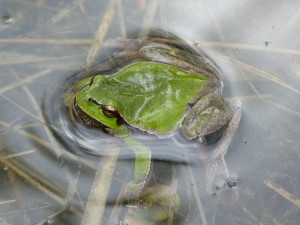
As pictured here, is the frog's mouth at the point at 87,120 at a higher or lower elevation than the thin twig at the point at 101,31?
lower

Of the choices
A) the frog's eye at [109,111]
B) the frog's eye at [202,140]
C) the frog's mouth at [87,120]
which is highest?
the frog's eye at [109,111]

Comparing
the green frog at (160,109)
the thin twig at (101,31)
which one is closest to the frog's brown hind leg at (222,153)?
the green frog at (160,109)

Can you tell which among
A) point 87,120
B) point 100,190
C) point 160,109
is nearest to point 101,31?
point 87,120

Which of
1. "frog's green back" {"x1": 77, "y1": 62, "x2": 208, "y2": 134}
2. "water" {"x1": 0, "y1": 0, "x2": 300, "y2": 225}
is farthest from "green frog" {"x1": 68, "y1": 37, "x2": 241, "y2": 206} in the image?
"water" {"x1": 0, "y1": 0, "x2": 300, "y2": 225}

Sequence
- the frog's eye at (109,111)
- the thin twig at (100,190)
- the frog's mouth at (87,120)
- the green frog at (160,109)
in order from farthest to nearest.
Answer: the frog's mouth at (87,120) < the green frog at (160,109) < the frog's eye at (109,111) < the thin twig at (100,190)

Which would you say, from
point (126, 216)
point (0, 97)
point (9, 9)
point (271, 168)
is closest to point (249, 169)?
A: point (271, 168)

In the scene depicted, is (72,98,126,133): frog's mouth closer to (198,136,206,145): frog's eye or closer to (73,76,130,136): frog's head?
(73,76,130,136): frog's head

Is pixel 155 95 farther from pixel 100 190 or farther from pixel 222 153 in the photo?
pixel 100 190

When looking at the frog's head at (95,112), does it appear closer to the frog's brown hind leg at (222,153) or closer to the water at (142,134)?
the water at (142,134)
